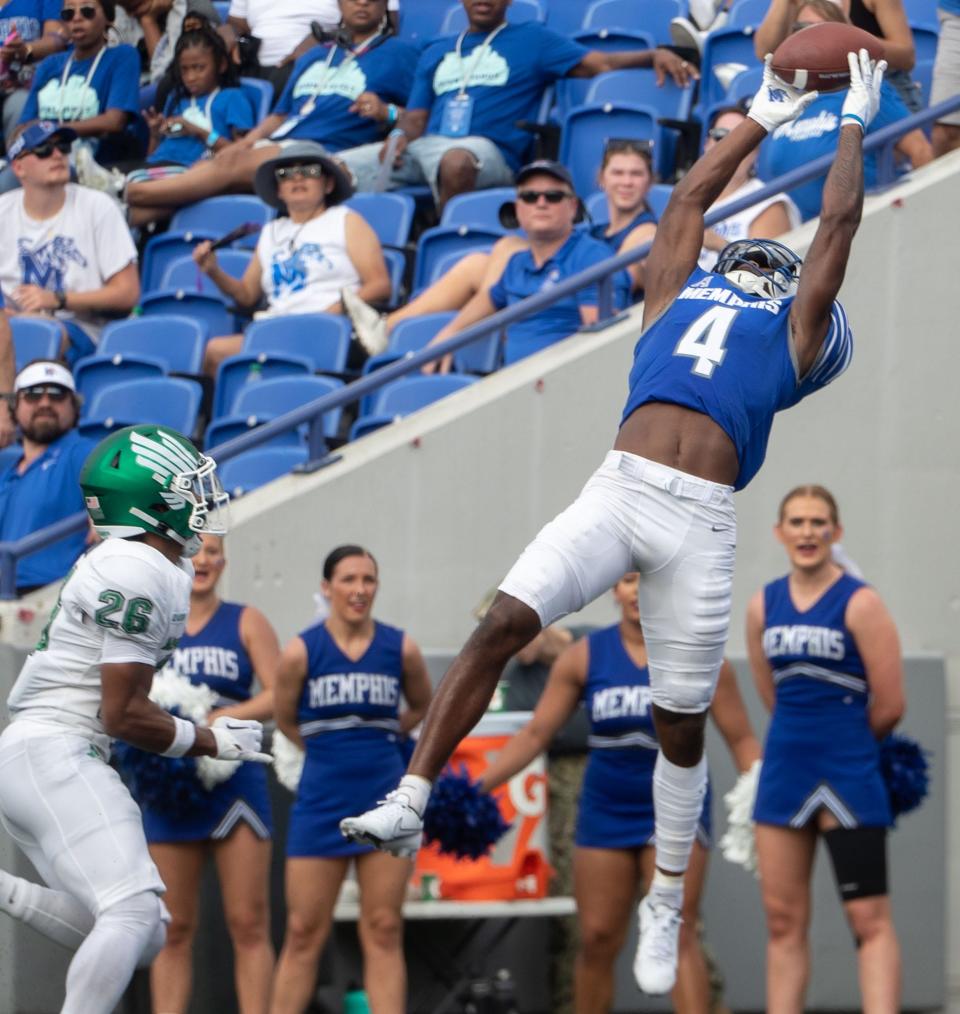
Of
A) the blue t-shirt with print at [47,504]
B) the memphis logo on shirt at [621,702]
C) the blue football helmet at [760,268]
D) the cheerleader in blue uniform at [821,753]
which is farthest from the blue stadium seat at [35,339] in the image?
the blue football helmet at [760,268]

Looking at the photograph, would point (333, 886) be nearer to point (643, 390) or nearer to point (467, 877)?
point (467, 877)

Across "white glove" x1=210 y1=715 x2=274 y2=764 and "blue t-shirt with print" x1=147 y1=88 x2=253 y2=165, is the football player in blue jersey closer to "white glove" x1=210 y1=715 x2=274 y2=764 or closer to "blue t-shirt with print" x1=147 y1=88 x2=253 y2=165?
"white glove" x1=210 y1=715 x2=274 y2=764

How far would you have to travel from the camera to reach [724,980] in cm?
917

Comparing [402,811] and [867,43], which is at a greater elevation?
[867,43]

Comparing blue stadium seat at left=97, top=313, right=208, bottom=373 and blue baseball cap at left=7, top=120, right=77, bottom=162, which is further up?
blue baseball cap at left=7, top=120, right=77, bottom=162

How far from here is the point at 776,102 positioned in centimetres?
616

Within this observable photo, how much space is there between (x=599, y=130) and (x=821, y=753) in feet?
15.0

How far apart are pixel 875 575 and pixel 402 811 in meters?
4.55

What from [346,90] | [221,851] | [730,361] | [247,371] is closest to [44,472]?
[247,371]

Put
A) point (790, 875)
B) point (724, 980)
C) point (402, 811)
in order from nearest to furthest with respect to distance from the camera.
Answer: point (402, 811) → point (790, 875) → point (724, 980)

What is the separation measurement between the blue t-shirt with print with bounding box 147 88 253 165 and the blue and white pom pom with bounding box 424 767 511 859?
5.65 meters

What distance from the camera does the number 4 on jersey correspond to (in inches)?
231

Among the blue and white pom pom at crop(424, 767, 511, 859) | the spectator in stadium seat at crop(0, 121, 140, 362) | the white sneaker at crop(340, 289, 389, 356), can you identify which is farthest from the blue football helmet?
the spectator in stadium seat at crop(0, 121, 140, 362)

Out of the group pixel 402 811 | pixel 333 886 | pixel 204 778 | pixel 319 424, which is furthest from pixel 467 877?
pixel 402 811
